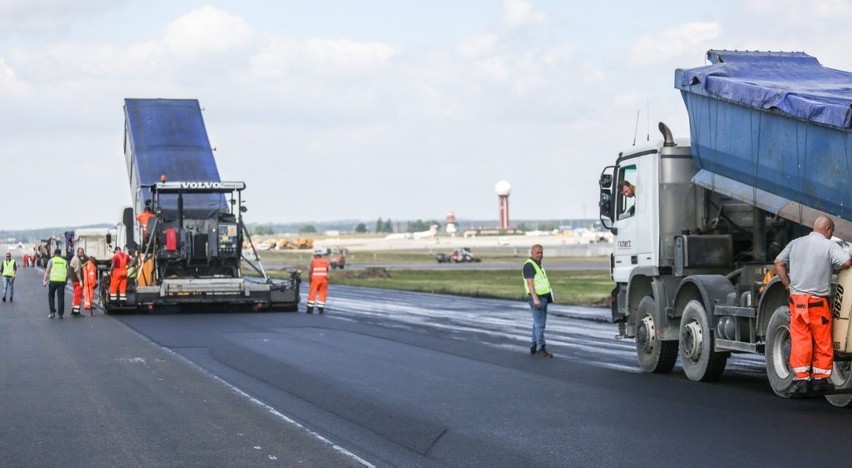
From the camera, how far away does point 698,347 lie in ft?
48.4

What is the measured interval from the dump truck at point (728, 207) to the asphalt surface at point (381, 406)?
24.3 inches

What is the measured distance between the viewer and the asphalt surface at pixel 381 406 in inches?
384

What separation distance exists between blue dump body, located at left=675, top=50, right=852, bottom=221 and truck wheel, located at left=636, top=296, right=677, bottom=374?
2.07 m

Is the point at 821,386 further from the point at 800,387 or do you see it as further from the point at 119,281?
the point at 119,281

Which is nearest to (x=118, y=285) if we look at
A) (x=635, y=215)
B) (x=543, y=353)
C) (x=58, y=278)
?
(x=58, y=278)

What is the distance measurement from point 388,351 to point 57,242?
56444 mm

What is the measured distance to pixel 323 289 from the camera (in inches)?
1161

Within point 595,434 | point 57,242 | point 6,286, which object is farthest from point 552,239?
point 595,434

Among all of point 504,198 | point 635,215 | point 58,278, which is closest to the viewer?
point 635,215

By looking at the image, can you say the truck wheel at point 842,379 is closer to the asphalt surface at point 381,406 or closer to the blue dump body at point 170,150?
the asphalt surface at point 381,406

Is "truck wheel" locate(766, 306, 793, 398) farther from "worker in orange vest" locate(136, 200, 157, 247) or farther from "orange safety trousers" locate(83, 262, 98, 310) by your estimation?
"orange safety trousers" locate(83, 262, 98, 310)

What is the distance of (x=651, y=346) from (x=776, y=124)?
393cm

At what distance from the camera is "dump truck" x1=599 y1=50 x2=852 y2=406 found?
12.2 meters

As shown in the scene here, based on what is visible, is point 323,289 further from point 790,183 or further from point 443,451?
point 443,451
